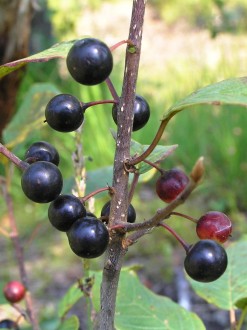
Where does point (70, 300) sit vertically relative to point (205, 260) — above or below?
below

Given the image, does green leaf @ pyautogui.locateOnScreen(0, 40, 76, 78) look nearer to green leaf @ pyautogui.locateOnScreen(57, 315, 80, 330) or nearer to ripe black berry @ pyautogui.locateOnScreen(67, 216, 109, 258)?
ripe black berry @ pyautogui.locateOnScreen(67, 216, 109, 258)

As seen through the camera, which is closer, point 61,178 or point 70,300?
point 61,178

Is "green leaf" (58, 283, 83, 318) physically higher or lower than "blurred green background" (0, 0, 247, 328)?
higher

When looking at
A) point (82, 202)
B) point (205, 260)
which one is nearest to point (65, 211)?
point (82, 202)

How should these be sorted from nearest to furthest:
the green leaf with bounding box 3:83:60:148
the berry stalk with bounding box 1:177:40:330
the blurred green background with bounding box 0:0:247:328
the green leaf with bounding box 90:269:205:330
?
1. the green leaf with bounding box 90:269:205:330
2. the berry stalk with bounding box 1:177:40:330
3. the green leaf with bounding box 3:83:60:148
4. the blurred green background with bounding box 0:0:247:328

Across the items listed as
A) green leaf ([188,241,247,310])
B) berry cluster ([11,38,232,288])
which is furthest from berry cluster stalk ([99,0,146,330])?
green leaf ([188,241,247,310])

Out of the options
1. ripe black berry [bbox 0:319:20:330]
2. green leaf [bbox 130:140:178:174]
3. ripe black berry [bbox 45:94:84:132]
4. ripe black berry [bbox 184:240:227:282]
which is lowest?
ripe black berry [bbox 0:319:20:330]

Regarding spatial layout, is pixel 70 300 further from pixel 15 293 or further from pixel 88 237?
pixel 88 237
